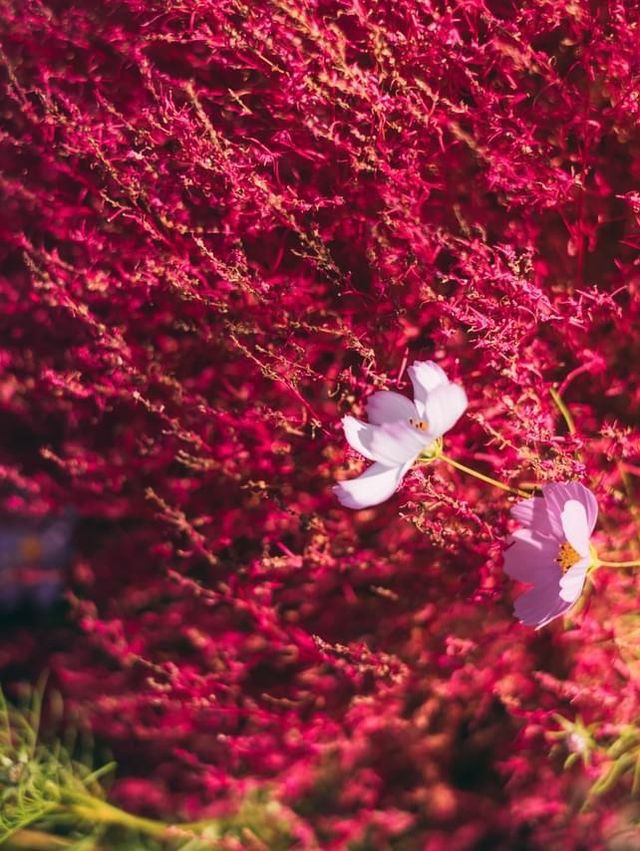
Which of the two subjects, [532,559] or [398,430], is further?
[532,559]

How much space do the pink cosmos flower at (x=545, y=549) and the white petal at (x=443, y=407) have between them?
121 mm

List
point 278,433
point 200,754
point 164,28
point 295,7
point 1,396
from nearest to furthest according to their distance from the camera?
point 295,7
point 164,28
point 278,433
point 1,396
point 200,754

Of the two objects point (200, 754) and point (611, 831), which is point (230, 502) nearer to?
point (200, 754)

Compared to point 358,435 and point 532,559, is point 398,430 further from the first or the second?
point 532,559

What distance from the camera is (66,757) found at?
4.43 ft

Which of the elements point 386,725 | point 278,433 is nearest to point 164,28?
point 278,433

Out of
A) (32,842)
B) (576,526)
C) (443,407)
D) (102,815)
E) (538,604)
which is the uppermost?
(443,407)

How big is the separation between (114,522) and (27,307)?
0.45 m

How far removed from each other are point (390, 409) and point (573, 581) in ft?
0.67

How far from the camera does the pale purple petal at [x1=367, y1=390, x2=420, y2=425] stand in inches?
30.2

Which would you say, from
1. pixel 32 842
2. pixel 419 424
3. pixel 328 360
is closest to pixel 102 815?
pixel 32 842

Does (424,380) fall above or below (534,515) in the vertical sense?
above

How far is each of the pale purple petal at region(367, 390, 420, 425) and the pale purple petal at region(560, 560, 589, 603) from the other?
178mm

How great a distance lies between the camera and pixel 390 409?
0.77 m
